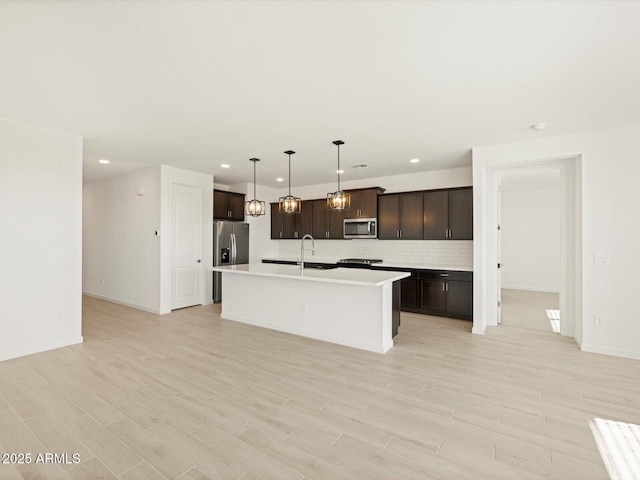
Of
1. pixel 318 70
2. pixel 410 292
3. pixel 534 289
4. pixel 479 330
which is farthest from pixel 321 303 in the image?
pixel 534 289

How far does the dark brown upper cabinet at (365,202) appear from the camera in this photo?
256 inches

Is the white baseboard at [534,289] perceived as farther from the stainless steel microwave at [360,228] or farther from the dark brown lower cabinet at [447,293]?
the stainless steel microwave at [360,228]

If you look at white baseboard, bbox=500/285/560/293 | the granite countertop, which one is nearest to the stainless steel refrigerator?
the granite countertop

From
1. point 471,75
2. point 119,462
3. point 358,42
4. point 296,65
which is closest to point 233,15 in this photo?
point 296,65

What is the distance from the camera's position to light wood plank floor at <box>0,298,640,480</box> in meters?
1.92

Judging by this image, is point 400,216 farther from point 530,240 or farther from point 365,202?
point 530,240

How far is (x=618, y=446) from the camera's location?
210 centimetres

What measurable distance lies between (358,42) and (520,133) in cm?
287

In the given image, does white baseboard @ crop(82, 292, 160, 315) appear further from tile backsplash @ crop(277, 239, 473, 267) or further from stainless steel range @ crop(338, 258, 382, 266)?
stainless steel range @ crop(338, 258, 382, 266)

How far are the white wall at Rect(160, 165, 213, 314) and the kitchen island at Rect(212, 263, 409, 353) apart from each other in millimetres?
1279

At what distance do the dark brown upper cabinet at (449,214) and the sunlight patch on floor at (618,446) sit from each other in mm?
3544

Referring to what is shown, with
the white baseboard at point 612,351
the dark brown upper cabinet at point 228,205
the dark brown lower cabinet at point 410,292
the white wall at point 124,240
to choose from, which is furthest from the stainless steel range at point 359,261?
the white wall at point 124,240

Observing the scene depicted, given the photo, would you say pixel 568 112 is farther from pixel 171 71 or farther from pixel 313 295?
pixel 171 71

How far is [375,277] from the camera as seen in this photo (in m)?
4.04
